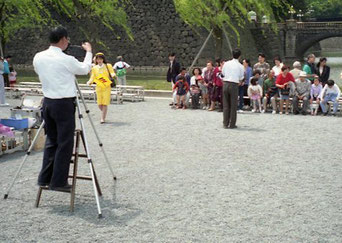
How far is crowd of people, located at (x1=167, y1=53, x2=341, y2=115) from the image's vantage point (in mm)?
15633

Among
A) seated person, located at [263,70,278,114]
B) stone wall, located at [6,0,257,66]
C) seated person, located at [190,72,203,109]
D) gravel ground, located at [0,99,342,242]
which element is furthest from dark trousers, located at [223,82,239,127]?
stone wall, located at [6,0,257,66]

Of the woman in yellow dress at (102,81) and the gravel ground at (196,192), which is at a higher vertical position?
the woman in yellow dress at (102,81)

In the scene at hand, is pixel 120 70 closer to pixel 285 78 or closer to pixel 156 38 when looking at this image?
pixel 285 78

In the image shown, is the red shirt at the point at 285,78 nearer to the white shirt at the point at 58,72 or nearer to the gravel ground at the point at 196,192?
Result: the gravel ground at the point at 196,192

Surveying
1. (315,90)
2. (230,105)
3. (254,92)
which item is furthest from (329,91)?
(230,105)

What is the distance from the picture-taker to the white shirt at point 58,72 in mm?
6617

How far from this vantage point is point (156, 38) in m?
40.9

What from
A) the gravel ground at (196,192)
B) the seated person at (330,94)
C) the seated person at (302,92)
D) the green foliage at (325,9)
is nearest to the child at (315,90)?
the seated person at (302,92)

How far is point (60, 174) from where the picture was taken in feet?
21.9

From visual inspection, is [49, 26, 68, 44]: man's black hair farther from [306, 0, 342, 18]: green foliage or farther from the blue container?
[306, 0, 342, 18]: green foliage

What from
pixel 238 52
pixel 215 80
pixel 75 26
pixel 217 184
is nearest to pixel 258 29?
pixel 75 26

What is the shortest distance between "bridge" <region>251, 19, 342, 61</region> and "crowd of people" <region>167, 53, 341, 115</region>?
1106 inches

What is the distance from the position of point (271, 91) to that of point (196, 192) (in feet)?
30.5

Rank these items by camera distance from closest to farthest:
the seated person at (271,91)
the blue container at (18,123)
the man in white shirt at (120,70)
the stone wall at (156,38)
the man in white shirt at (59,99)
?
the man in white shirt at (59,99) → the blue container at (18,123) → the seated person at (271,91) → the man in white shirt at (120,70) → the stone wall at (156,38)
